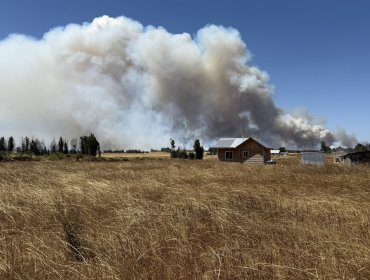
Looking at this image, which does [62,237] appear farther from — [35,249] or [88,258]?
[88,258]

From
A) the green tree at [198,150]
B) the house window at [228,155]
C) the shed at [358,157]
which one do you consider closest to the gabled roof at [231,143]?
the house window at [228,155]

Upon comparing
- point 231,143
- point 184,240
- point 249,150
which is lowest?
point 184,240

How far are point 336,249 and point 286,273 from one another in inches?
46.3

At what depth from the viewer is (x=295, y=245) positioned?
4.87 metres

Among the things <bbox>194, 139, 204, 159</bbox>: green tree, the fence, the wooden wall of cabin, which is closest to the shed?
the fence

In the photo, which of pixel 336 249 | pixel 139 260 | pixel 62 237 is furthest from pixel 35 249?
pixel 336 249

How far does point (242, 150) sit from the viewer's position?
58625 mm

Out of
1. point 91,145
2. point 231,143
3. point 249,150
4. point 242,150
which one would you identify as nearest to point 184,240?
point 249,150

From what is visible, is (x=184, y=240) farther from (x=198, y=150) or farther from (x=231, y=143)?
(x=198, y=150)

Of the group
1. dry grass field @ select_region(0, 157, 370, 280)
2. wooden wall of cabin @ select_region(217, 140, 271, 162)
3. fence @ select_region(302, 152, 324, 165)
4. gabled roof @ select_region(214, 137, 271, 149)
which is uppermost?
gabled roof @ select_region(214, 137, 271, 149)

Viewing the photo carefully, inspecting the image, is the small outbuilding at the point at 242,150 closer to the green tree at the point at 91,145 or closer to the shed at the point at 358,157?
the shed at the point at 358,157

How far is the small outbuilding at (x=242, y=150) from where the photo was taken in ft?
189

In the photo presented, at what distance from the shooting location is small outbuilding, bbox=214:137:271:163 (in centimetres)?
5766

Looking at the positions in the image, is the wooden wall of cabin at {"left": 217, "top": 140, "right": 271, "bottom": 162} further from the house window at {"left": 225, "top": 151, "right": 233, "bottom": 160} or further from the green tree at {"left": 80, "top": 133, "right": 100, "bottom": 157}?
the green tree at {"left": 80, "top": 133, "right": 100, "bottom": 157}
